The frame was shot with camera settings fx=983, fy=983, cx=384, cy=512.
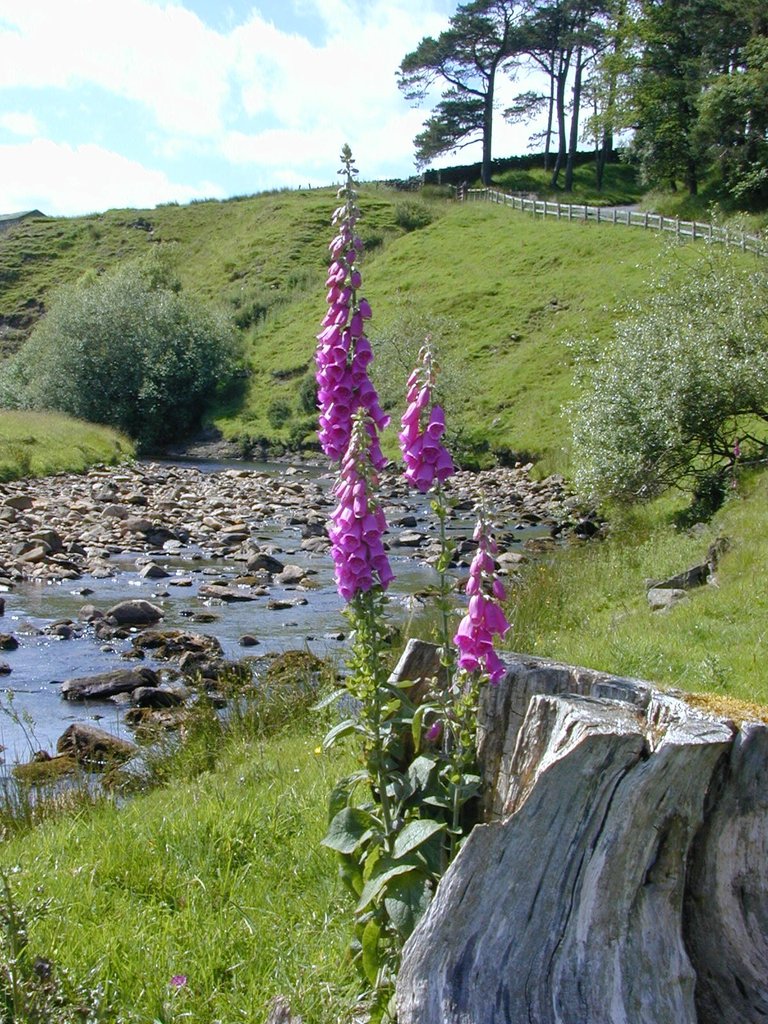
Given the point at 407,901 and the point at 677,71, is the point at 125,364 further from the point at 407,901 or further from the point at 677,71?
the point at 407,901

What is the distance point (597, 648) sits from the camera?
1160 cm

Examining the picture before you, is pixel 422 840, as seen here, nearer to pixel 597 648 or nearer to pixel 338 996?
pixel 338 996

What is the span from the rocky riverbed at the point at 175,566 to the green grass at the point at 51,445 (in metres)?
1.47

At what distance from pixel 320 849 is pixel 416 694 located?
139 cm

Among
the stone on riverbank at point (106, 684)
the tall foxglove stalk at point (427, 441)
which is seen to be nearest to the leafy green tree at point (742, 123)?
the stone on riverbank at point (106, 684)

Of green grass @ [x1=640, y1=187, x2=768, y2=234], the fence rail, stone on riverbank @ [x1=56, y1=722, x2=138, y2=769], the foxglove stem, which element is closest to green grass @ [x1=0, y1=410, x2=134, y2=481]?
the fence rail

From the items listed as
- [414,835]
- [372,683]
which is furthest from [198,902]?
[372,683]

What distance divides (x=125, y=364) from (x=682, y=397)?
46.4 metres

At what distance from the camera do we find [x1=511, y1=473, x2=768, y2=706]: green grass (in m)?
10.3

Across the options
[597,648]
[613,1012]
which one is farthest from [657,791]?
[597,648]

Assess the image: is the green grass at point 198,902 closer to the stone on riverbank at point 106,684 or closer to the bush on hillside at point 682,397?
the stone on riverbank at point 106,684

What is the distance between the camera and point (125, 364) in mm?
62906

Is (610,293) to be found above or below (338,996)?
above

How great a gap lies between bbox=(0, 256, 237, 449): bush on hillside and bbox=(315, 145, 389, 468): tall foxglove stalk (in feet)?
194
